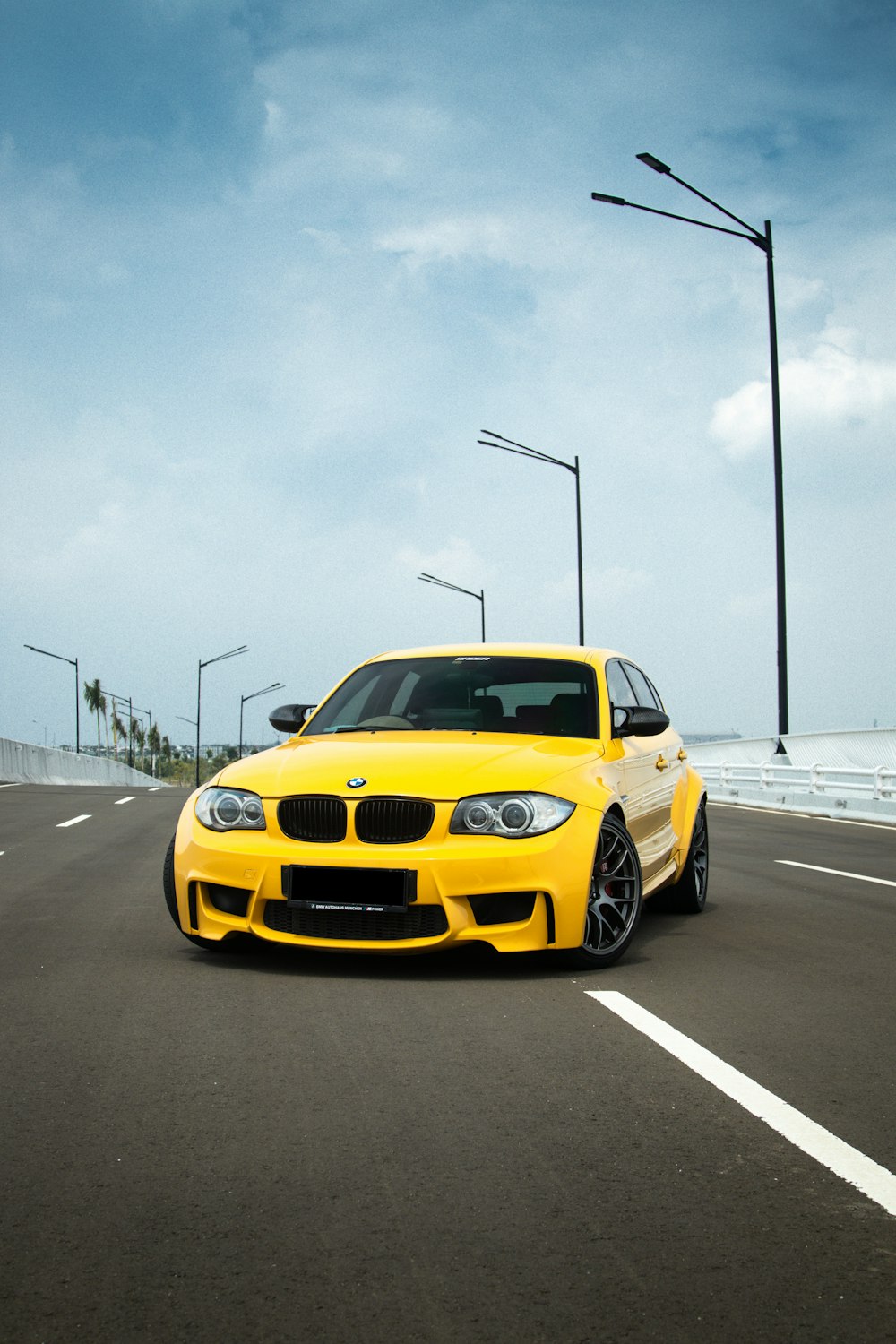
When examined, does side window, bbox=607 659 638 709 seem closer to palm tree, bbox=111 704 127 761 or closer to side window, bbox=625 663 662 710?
side window, bbox=625 663 662 710

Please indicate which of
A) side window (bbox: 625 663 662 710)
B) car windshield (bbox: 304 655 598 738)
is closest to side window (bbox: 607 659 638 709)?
side window (bbox: 625 663 662 710)

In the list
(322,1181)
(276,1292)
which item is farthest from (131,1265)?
(322,1181)

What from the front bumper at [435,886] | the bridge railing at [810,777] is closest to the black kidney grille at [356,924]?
the front bumper at [435,886]

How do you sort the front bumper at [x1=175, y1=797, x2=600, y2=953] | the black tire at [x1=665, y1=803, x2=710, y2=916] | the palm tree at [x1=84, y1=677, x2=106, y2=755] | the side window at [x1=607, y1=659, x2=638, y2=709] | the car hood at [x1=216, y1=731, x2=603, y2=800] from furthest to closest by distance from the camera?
the palm tree at [x1=84, y1=677, x2=106, y2=755] < the black tire at [x1=665, y1=803, x2=710, y2=916] < the side window at [x1=607, y1=659, x2=638, y2=709] < the car hood at [x1=216, y1=731, x2=603, y2=800] < the front bumper at [x1=175, y1=797, x2=600, y2=953]

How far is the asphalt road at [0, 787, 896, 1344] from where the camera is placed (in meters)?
2.72

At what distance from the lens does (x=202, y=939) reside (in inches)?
252

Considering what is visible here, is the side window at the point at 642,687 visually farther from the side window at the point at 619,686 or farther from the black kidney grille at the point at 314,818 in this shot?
the black kidney grille at the point at 314,818

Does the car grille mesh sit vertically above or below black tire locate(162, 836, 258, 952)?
above

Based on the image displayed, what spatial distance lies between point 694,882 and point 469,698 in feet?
6.62

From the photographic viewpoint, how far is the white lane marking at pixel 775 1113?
11.2ft

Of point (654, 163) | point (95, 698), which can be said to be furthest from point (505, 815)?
point (95, 698)

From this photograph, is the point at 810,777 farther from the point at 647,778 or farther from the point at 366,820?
the point at 366,820

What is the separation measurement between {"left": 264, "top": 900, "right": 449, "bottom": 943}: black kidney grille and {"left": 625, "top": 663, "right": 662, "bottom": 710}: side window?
3098 millimetres

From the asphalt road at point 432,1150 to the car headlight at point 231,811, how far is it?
663mm
